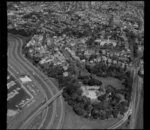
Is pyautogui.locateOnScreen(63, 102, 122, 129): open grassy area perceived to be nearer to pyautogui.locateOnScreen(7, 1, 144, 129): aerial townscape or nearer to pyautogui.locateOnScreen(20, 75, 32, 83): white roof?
pyautogui.locateOnScreen(7, 1, 144, 129): aerial townscape

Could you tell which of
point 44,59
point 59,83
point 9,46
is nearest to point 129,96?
point 59,83

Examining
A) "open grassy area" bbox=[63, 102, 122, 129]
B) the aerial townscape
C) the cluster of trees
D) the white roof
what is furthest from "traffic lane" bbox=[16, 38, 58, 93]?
"open grassy area" bbox=[63, 102, 122, 129]

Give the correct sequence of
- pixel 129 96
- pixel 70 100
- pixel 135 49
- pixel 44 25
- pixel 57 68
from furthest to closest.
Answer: pixel 44 25
pixel 135 49
pixel 57 68
pixel 129 96
pixel 70 100

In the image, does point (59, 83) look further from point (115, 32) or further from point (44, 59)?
point (115, 32)

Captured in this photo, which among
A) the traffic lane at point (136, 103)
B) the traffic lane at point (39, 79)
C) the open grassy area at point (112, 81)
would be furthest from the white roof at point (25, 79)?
the traffic lane at point (136, 103)

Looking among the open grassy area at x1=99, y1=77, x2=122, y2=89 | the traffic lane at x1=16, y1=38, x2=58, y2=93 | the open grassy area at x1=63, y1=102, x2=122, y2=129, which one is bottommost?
the open grassy area at x1=99, y1=77, x2=122, y2=89

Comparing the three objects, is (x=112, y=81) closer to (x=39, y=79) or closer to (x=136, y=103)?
(x=136, y=103)

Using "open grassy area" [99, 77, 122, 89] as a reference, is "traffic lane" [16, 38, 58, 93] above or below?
above
